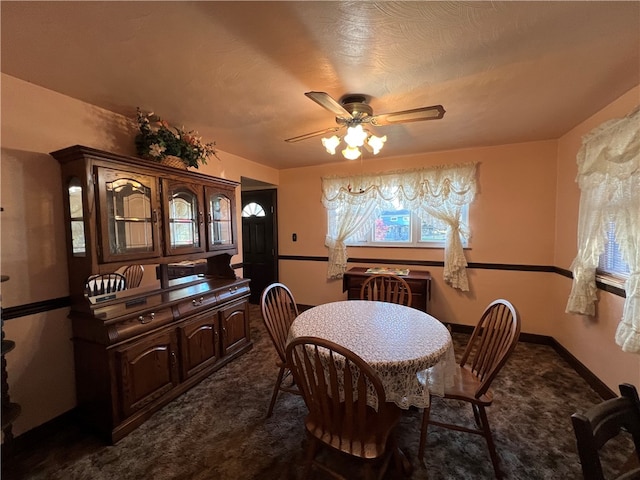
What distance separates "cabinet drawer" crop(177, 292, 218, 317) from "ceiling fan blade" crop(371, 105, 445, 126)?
195 centimetres

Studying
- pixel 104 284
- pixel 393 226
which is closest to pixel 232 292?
pixel 104 284

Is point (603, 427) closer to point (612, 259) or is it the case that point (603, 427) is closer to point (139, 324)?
point (612, 259)

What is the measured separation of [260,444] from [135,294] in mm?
1386

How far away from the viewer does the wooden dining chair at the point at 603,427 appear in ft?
2.22

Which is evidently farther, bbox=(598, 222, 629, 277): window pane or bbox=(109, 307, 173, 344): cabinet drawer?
bbox=(598, 222, 629, 277): window pane

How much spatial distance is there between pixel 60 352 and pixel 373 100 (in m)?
2.78

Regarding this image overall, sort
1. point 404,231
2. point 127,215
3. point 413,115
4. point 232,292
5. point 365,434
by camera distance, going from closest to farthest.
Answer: point 365,434, point 413,115, point 127,215, point 232,292, point 404,231

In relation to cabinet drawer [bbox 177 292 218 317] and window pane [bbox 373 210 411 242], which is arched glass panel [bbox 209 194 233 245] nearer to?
cabinet drawer [bbox 177 292 218 317]

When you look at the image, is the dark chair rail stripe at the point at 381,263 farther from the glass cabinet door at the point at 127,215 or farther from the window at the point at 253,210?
the window at the point at 253,210

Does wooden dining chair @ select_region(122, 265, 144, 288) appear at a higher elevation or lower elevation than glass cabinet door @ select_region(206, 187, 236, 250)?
lower

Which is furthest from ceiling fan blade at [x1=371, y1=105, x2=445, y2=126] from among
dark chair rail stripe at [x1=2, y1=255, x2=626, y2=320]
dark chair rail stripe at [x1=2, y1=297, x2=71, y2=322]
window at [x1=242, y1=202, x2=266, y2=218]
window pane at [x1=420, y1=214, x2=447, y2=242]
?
window at [x1=242, y1=202, x2=266, y2=218]

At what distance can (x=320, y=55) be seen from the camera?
1.44 m

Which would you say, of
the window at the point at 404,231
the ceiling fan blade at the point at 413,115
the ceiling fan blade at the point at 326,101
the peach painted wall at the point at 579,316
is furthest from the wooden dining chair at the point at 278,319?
the peach painted wall at the point at 579,316

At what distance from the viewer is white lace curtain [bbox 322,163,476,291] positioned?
129 inches
